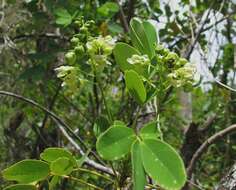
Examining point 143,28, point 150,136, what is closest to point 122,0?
point 143,28

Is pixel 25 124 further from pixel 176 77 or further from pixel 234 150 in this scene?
pixel 176 77

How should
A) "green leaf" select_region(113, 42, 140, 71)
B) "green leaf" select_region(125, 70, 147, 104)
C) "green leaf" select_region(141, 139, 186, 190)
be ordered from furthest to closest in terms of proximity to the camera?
"green leaf" select_region(113, 42, 140, 71) → "green leaf" select_region(125, 70, 147, 104) → "green leaf" select_region(141, 139, 186, 190)

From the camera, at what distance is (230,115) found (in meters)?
2.12

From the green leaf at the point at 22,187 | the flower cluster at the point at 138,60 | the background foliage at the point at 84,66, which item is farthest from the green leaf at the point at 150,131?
the background foliage at the point at 84,66

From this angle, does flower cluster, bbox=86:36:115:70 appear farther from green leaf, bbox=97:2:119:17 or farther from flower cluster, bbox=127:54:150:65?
green leaf, bbox=97:2:119:17

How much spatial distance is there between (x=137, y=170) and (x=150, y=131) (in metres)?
0.09

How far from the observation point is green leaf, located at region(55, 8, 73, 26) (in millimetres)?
1762

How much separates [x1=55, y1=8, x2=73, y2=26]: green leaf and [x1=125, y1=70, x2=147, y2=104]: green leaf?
3.07 feet

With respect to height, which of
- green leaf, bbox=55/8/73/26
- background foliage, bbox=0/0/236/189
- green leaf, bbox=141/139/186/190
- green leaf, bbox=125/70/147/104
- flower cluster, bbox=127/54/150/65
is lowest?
background foliage, bbox=0/0/236/189

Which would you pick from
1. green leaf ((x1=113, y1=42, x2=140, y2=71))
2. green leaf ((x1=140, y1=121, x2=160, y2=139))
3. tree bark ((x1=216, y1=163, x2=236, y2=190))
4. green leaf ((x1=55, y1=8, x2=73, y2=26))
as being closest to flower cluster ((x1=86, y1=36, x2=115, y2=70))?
green leaf ((x1=113, y1=42, x2=140, y2=71))

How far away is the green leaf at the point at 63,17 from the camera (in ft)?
5.78

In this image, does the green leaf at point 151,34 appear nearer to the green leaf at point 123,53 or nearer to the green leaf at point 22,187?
the green leaf at point 123,53

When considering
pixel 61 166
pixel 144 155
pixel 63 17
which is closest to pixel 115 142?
pixel 144 155

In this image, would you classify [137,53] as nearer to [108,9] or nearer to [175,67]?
[175,67]
